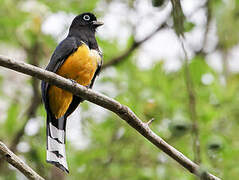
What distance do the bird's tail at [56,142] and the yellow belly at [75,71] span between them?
0.08 metres

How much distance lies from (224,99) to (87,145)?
6.46 ft

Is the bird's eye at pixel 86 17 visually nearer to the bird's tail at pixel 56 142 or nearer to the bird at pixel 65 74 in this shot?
the bird at pixel 65 74

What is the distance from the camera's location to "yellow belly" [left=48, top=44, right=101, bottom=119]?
12.6ft

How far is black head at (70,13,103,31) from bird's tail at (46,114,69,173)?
108cm

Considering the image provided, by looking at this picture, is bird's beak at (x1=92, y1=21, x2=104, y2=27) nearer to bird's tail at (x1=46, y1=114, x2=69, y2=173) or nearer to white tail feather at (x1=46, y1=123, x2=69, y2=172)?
bird's tail at (x1=46, y1=114, x2=69, y2=173)

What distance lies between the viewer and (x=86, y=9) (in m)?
5.18

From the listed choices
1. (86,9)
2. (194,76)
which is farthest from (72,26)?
(194,76)

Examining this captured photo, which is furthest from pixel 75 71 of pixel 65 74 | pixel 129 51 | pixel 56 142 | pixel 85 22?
pixel 129 51

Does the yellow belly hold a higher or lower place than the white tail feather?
higher

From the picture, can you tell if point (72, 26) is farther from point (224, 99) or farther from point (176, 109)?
point (224, 99)

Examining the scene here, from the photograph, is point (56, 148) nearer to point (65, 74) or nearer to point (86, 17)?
point (65, 74)

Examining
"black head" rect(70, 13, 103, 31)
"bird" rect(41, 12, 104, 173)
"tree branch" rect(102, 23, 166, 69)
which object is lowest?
"bird" rect(41, 12, 104, 173)

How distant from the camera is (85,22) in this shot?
457 centimetres

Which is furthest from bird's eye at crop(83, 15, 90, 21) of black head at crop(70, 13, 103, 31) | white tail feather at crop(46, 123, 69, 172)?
white tail feather at crop(46, 123, 69, 172)
